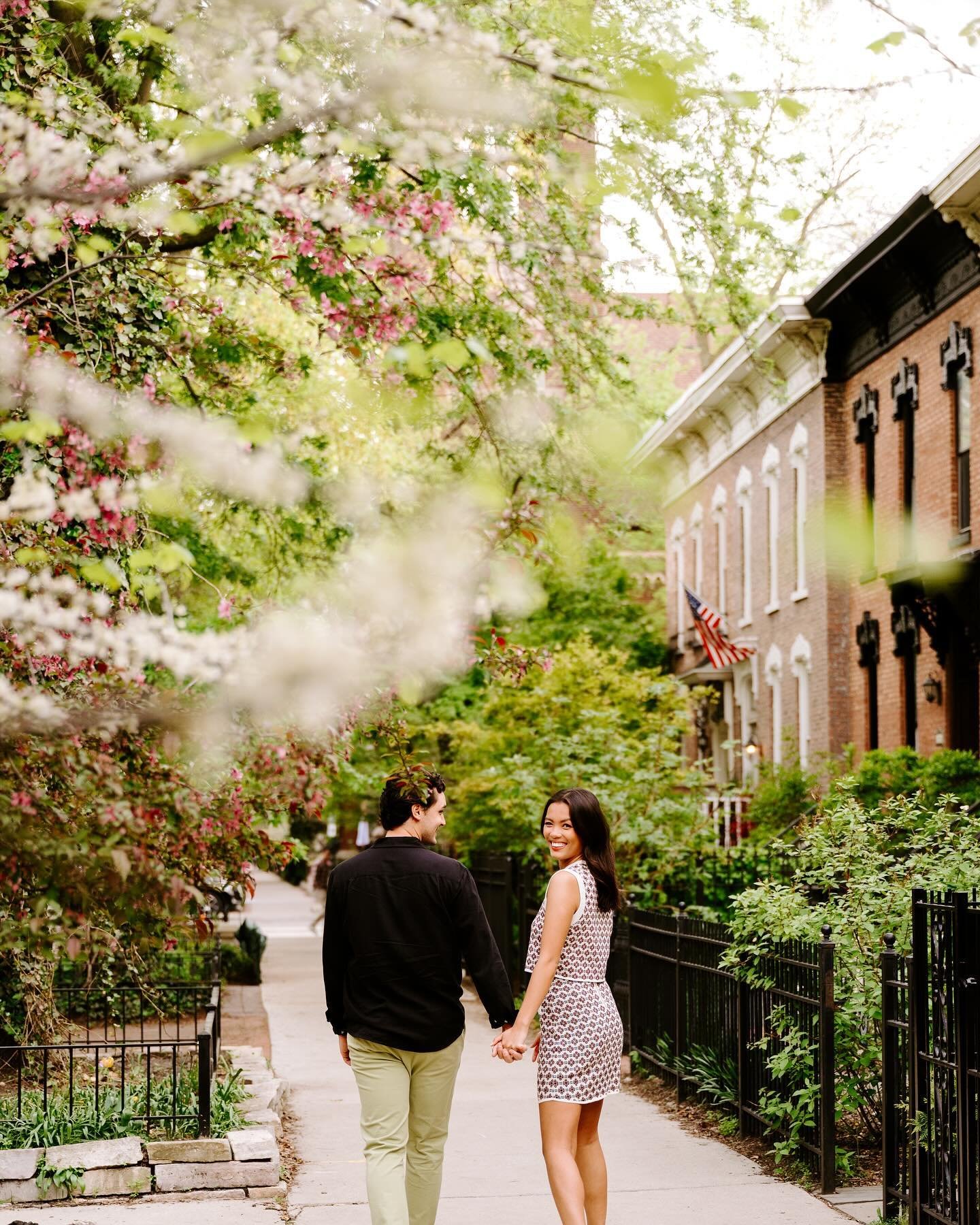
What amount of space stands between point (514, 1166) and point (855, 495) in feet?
50.6

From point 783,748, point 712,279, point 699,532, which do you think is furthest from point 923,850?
point 699,532

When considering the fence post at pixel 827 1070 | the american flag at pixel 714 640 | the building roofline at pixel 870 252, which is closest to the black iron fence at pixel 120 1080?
the fence post at pixel 827 1070

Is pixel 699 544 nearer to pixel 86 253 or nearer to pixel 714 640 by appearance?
pixel 714 640

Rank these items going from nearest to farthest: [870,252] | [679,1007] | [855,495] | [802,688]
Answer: [679,1007] < [870,252] < [855,495] < [802,688]

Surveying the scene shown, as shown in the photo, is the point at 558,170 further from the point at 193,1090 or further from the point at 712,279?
the point at 193,1090

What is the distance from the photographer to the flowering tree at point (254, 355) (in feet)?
13.4

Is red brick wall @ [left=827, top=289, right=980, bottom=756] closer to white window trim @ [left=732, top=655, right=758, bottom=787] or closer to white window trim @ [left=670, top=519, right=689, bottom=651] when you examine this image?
white window trim @ [left=732, top=655, right=758, bottom=787]

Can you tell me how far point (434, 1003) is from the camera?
613 cm

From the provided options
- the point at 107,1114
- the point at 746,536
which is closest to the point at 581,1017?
the point at 107,1114

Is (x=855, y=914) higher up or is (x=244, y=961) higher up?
(x=855, y=914)

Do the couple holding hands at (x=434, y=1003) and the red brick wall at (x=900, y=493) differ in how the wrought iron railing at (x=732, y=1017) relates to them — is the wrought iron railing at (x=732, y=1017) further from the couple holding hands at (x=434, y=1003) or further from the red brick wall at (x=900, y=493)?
the red brick wall at (x=900, y=493)

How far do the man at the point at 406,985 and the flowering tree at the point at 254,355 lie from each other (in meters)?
0.62

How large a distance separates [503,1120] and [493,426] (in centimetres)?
508

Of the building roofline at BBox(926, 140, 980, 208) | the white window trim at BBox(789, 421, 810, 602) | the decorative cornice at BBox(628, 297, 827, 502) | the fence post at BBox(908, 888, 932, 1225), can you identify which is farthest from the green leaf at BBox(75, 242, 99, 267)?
the white window trim at BBox(789, 421, 810, 602)
